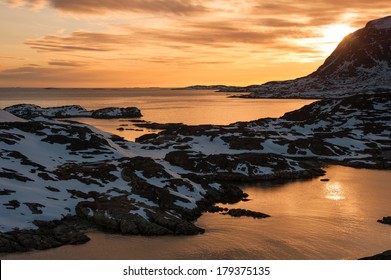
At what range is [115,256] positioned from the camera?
4550 cm

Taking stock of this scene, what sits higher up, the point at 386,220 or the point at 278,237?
the point at 386,220

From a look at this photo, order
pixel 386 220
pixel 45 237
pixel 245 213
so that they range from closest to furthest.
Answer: pixel 45 237, pixel 386 220, pixel 245 213

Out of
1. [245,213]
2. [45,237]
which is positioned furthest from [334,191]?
[45,237]

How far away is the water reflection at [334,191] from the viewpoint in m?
70.4

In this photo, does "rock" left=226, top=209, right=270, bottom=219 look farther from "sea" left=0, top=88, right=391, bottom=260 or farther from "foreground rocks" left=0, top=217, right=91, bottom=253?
"foreground rocks" left=0, top=217, right=91, bottom=253

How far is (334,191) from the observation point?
2943 inches

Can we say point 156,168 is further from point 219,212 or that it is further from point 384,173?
point 384,173

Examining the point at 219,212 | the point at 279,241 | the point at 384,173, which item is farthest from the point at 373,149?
the point at 279,241

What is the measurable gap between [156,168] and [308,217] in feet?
82.5

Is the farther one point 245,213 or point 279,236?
point 245,213

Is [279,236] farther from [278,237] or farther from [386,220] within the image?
[386,220]

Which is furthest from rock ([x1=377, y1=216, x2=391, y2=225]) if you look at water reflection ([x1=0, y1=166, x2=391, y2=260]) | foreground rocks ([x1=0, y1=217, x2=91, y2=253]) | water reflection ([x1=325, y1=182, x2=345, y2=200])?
foreground rocks ([x1=0, y1=217, x2=91, y2=253])

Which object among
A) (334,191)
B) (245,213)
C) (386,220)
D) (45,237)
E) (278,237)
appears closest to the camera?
(45,237)

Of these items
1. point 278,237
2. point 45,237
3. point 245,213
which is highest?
point 45,237
